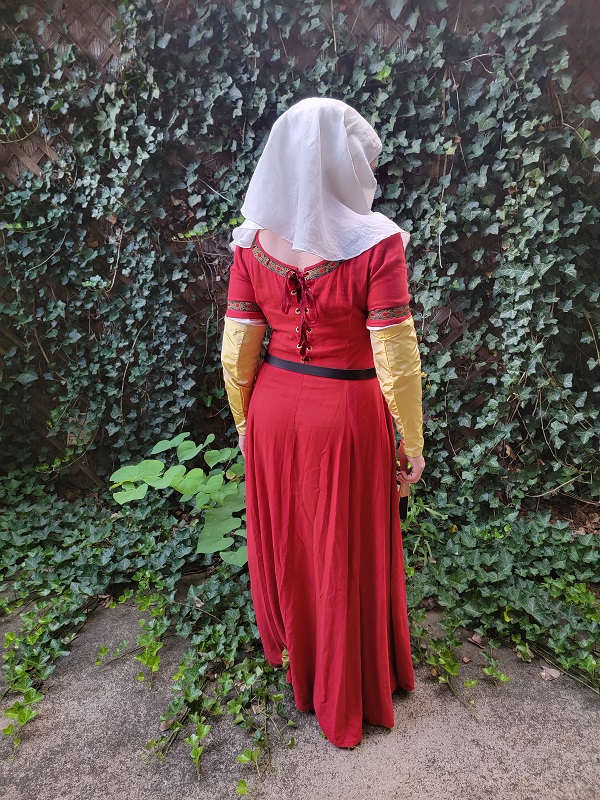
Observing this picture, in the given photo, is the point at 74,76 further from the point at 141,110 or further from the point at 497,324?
the point at 497,324

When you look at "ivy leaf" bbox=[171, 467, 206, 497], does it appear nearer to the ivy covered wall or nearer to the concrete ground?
the concrete ground

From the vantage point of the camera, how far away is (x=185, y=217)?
2.53 meters

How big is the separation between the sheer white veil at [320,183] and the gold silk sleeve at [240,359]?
1.05 feet

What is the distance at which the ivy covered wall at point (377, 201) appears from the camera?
6.83 feet

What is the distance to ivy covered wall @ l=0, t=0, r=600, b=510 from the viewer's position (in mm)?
2082

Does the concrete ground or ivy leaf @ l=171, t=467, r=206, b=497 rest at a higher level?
ivy leaf @ l=171, t=467, r=206, b=497

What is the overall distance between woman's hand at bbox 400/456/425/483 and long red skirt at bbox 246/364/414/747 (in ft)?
0.17

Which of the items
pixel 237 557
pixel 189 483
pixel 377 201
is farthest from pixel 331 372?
pixel 377 201

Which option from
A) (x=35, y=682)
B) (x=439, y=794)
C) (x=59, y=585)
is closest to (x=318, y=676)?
(x=439, y=794)

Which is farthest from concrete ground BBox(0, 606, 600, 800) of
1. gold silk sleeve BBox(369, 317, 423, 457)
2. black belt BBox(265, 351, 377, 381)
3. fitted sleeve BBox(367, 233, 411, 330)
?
fitted sleeve BBox(367, 233, 411, 330)

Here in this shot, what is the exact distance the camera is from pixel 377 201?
2320 mm

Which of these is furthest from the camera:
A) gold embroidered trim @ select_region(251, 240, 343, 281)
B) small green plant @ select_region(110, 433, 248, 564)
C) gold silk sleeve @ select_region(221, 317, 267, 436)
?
small green plant @ select_region(110, 433, 248, 564)

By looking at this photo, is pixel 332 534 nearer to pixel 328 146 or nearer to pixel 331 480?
pixel 331 480

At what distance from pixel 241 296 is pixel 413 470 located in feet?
2.29
